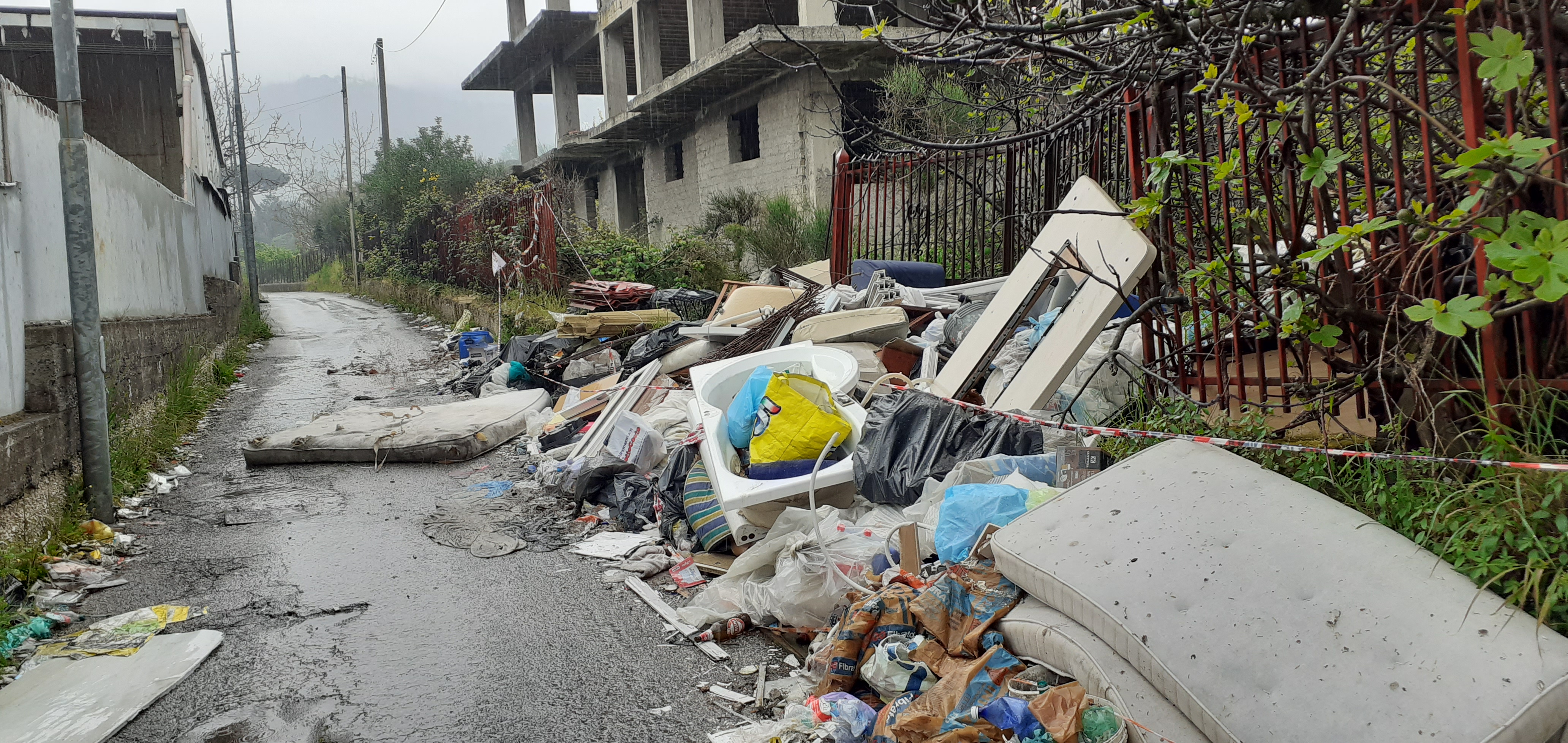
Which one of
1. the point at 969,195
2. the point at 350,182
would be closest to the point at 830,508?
the point at 969,195

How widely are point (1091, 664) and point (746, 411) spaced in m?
2.67

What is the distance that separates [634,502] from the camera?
541 centimetres

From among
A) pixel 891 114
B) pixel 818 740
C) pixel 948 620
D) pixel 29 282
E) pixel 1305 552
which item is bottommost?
pixel 818 740

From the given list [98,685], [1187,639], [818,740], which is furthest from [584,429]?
[1187,639]

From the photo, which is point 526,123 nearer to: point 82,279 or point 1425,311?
point 82,279

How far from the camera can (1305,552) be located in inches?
94.4

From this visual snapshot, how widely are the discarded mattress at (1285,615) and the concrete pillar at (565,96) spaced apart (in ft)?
79.7

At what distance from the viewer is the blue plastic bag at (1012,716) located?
7.95 feet

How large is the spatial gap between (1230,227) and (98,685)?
15.0ft

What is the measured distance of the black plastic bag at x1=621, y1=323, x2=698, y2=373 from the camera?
8562mm

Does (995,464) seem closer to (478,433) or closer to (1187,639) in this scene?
(1187,639)

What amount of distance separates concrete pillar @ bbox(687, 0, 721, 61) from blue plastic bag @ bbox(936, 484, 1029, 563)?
15819mm

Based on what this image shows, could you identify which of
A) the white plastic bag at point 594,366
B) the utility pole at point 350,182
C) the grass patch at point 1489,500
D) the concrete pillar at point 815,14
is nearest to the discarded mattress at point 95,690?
the grass patch at point 1489,500

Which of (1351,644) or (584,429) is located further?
(584,429)
